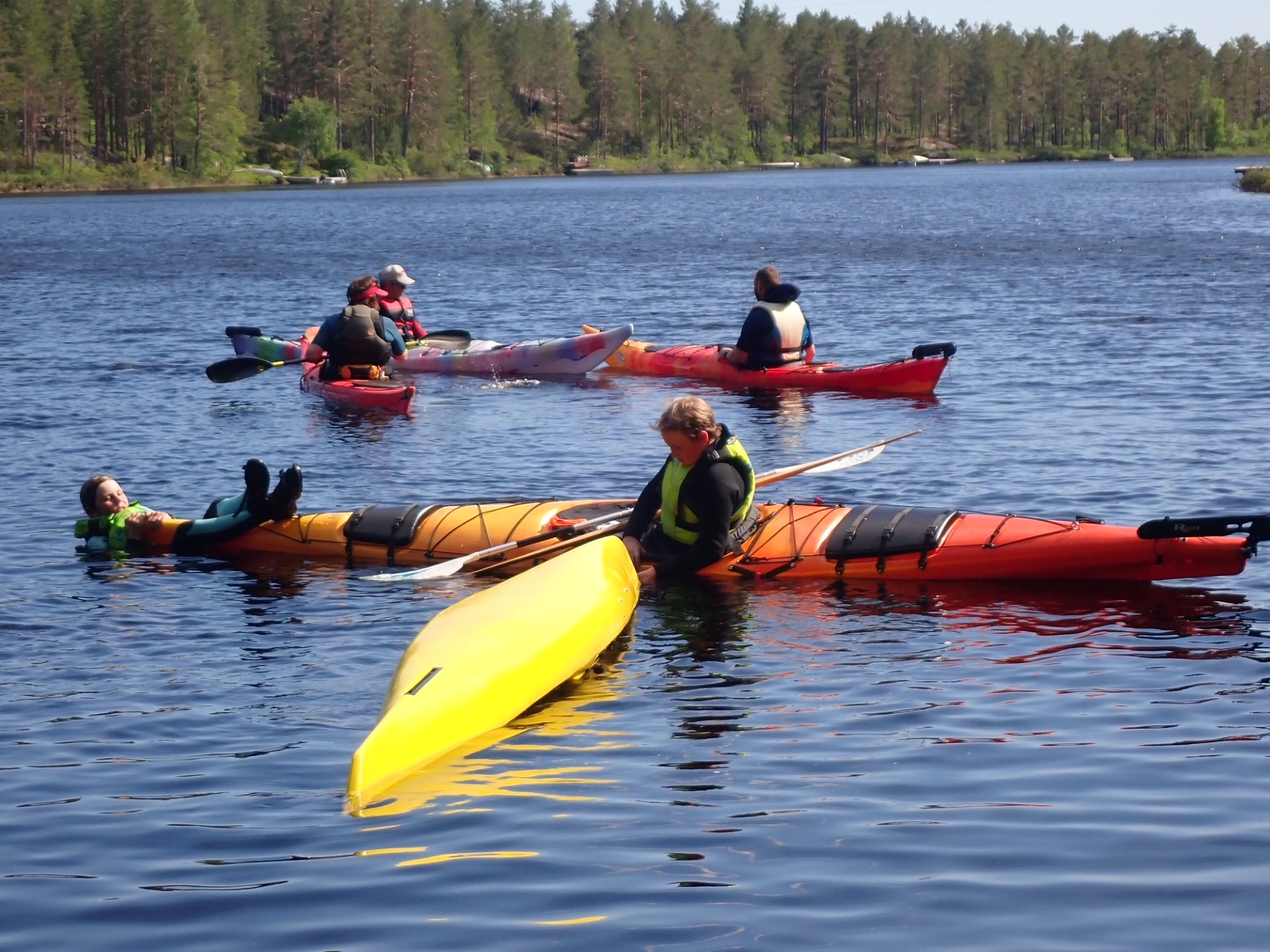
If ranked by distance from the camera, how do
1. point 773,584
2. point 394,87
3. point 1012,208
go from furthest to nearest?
1. point 394,87
2. point 1012,208
3. point 773,584

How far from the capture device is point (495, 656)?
7.20 m

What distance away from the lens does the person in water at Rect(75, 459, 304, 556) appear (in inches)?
406

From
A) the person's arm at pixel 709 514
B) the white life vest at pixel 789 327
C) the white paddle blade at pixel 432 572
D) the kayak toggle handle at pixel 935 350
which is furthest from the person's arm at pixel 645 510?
the white life vest at pixel 789 327

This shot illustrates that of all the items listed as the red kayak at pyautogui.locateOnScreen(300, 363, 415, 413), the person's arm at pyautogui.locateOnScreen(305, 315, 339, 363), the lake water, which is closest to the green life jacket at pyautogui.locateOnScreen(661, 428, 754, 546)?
the lake water

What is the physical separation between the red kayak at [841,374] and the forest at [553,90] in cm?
7307

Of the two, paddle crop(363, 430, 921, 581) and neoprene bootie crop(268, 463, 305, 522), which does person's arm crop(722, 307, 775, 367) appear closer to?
paddle crop(363, 430, 921, 581)

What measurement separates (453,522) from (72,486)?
448cm

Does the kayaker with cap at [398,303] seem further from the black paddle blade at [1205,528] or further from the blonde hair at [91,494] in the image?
the black paddle blade at [1205,528]

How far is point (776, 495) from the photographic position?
12.1m

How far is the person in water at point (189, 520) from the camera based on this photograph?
10.3 meters

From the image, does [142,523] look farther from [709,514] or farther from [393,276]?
[393,276]

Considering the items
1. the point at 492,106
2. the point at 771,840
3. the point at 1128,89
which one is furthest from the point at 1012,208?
the point at 1128,89

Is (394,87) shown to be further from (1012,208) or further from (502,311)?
(502,311)

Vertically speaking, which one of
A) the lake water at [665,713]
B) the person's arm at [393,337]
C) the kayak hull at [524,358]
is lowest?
the lake water at [665,713]
